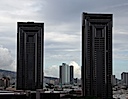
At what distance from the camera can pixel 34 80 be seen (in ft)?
334

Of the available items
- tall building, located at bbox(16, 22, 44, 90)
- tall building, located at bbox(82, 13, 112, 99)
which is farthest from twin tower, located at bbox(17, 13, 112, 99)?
tall building, located at bbox(16, 22, 44, 90)

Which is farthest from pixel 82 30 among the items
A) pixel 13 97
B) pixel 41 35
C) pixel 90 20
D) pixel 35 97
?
pixel 13 97

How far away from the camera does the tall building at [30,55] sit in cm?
10100

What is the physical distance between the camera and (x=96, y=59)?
281 feet

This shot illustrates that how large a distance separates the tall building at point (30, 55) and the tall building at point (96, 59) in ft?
56.8

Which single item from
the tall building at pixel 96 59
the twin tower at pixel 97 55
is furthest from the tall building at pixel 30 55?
the tall building at pixel 96 59

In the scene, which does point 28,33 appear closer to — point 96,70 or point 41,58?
point 41,58

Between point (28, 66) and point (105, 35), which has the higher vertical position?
point (105, 35)

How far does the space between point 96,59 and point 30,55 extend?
71.7 feet

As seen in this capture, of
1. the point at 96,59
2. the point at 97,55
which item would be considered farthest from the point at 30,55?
the point at 96,59

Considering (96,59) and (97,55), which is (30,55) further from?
(96,59)

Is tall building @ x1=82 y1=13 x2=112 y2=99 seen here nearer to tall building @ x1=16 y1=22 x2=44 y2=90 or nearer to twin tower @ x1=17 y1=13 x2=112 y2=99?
twin tower @ x1=17 y1=13 x2=112 y2=99

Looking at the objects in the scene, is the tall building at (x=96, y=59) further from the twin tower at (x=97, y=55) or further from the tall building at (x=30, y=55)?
the tall building at (x=30, y=55)

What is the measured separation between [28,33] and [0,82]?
2236 inches
